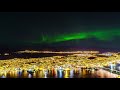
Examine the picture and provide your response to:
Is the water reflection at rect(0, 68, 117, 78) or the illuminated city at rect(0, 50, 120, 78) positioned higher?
the illuminated city at rect(0, 50, 120, 78)

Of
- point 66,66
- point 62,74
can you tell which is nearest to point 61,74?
point 62,74

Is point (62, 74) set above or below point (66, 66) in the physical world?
below

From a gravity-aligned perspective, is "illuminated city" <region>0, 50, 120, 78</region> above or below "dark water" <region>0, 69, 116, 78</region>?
above

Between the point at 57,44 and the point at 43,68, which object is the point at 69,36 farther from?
the point at 43,68

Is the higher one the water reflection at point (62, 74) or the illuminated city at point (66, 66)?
the illuminated city at point (66, 66)

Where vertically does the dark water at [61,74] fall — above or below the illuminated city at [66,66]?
below

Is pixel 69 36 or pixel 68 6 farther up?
pixel 68 6

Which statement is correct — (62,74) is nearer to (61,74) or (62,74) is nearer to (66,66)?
(61,74)

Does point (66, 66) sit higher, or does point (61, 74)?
point (66, 66)
